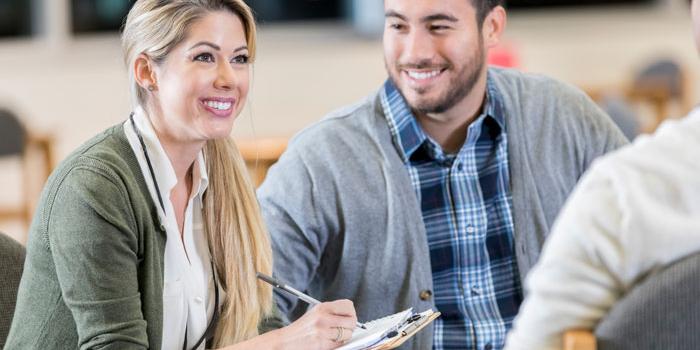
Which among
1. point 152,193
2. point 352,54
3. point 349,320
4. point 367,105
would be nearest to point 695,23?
point 349,320

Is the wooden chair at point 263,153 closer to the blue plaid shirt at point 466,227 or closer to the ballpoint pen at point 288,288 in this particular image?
the blue plaid shirt at point 466,227

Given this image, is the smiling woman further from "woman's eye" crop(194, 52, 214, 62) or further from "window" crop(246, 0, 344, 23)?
"window" crop(246, 0, 344, 23)

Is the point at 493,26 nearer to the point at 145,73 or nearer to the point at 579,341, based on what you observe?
the point at 145,73

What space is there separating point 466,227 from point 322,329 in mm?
500

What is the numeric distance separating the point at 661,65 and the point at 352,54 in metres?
1.77

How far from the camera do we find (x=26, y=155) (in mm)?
5383

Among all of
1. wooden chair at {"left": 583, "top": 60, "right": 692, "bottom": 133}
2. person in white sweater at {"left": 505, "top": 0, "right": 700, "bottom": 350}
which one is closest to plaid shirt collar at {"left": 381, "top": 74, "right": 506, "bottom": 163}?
person in white sweater at {"left": 505, "top": 0, "right": 700, "bottom": 350}

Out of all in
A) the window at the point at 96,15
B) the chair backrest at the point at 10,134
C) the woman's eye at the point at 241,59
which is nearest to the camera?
the woman's eye at the point at 241,59

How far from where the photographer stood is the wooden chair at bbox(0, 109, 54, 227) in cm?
523

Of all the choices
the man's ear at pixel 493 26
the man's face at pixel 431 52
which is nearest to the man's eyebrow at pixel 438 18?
the man's face at pixel 431 52

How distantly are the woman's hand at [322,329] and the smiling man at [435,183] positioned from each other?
1.03 ft

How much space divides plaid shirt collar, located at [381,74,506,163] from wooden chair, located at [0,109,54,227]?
11.3ft

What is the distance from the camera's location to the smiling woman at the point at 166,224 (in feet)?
5.23

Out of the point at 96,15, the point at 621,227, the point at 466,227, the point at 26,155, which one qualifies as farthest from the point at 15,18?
the point at 621,227
